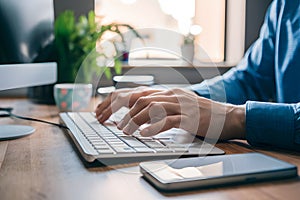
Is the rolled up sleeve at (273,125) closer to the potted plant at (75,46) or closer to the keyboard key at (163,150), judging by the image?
the keyboard key at (163,150)

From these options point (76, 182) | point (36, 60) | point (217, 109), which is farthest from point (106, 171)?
point (36, 60)

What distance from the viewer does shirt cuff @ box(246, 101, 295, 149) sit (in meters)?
0.73

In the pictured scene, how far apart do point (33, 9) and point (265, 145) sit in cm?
80

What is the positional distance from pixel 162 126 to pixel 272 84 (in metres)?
0.68

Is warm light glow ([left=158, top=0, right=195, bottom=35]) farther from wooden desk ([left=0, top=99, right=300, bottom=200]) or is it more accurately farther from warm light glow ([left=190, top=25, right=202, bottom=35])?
wooden desk ([left=0, top=99, right=300, bottom=200])

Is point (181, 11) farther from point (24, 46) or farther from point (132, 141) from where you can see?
point (132, 141)

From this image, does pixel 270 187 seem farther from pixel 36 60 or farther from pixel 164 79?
pixel 36 60

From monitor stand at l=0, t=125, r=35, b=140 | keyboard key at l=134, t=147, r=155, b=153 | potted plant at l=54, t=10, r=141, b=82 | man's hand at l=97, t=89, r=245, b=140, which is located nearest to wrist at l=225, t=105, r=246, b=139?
man's hand at l=97, t=89, r=245, b=140

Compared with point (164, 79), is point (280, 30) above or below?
above

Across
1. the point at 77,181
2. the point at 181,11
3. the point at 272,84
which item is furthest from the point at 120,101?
the point at 181,11

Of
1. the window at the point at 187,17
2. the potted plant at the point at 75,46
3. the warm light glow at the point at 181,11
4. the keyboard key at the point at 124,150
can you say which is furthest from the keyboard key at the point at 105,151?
the warm light glow at the point at 181,11

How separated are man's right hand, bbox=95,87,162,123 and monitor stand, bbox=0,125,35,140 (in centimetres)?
15

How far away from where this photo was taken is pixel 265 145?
29.7 inches

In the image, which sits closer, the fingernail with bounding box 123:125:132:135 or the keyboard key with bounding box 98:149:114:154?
the keyboard key with bounding box 98:149:114:154
